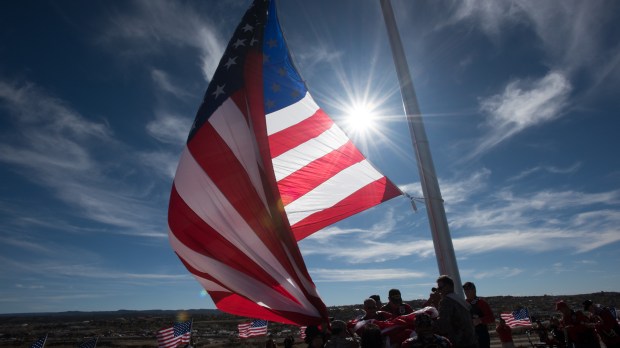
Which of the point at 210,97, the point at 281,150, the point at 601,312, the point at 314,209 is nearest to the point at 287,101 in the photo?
the point at 281,150

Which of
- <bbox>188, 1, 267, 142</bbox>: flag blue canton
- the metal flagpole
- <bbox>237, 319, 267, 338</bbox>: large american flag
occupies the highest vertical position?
<bbox>188, 1, 267, 142</bbox>: flag blue canton

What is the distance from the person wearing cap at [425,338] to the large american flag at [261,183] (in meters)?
1.70

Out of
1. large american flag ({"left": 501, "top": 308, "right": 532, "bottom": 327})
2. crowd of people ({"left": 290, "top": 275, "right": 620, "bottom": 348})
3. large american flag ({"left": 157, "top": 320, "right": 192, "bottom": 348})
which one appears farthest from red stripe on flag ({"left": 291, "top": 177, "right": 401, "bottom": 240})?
large american flag ({"left": 501, "top": 308, "right": 532, "bottom": 327})

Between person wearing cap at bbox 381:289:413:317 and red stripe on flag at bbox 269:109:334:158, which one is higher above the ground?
red stripe on flag at bbox 269:109:334:158

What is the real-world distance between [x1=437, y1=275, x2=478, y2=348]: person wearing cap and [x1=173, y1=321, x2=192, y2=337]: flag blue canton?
12.7m

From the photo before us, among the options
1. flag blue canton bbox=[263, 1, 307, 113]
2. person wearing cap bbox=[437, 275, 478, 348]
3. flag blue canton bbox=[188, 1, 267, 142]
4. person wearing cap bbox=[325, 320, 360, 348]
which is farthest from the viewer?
flag blue canton bbox=[263, 1, 307, 113]

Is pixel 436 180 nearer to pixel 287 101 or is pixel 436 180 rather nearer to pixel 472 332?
pixel 472 332

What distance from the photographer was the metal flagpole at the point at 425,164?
4417 mm

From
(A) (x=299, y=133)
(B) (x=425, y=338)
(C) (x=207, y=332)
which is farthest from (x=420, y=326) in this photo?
(C) (x=207, y=332)

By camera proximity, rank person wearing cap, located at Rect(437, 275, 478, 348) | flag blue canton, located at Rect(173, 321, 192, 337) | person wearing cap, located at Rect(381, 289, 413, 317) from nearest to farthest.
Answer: person wearing cap, located at Rect(437, 275, 478, 348) → person wearing cap, located at Rect(381, 289, 413, 317) → flag blue canton, located at Rect(173, 321, 192, 337)

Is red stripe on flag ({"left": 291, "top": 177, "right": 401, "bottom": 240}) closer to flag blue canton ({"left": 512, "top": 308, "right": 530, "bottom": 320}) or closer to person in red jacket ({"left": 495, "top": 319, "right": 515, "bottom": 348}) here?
person in red jacket ({"left": 495, "top": 319, "right": 515, "bottom": 348})

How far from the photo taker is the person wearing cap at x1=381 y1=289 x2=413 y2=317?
15.6ft

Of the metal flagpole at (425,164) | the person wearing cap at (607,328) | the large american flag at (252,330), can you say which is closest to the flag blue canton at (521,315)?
the person wearing cap at (607,328)

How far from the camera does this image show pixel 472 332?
11.3 feet
